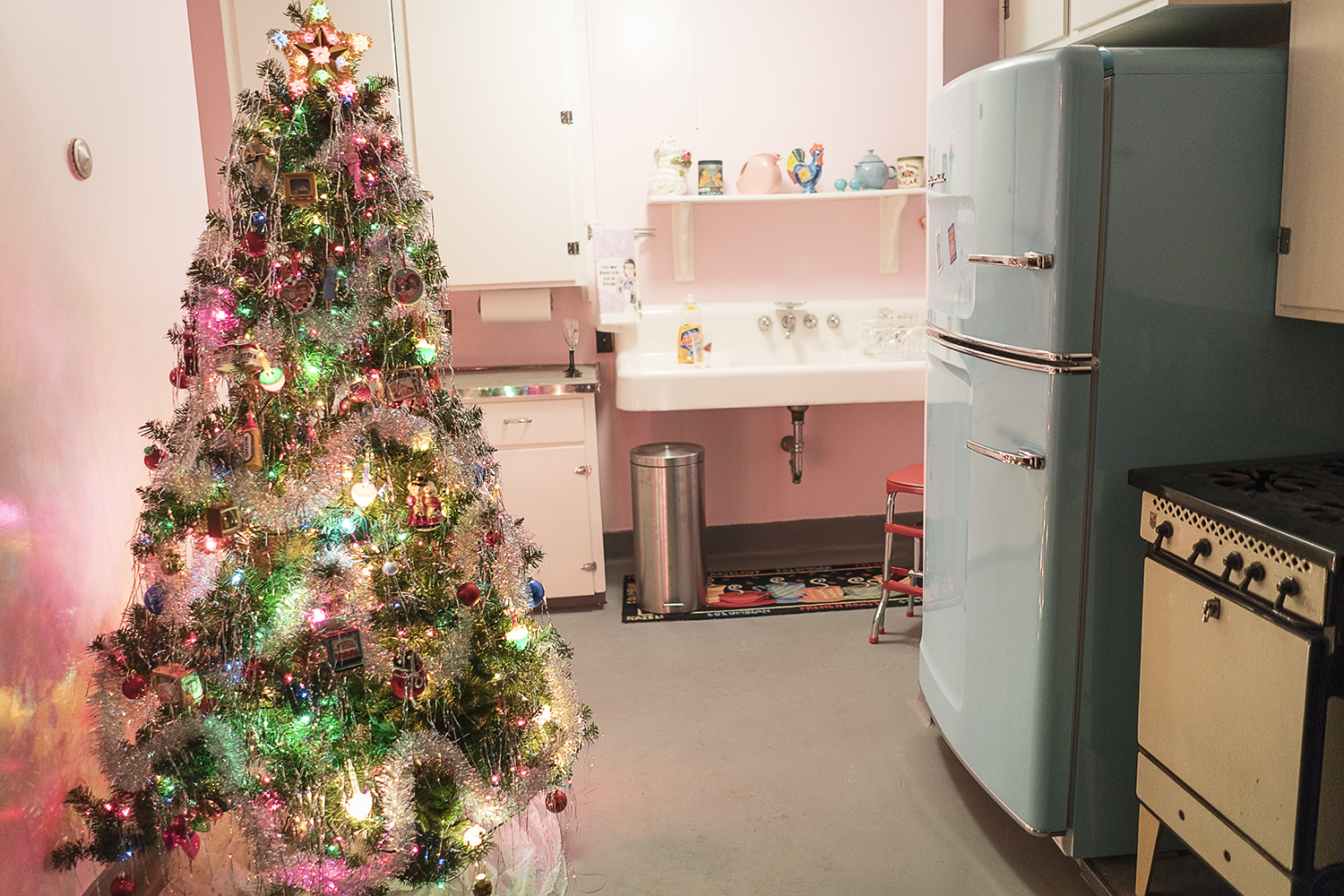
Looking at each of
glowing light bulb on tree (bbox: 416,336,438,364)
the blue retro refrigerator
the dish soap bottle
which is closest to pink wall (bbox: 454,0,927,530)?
the dish soap bottle

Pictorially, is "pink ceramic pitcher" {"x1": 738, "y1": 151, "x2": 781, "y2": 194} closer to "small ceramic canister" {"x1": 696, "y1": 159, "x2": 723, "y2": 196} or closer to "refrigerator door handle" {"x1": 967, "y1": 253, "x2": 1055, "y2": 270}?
"small ceramic canister" {"x1": 696, "y1": 159, "x2": 723, "y2": 196}

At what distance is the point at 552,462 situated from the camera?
3.37 m

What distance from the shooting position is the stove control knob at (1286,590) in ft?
4.52

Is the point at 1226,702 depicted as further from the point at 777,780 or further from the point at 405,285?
the point at 405,285

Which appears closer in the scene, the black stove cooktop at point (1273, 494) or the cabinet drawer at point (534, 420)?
the black stove cooktop at point (1273, 494)

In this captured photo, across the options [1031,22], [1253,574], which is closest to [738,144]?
[1031,22]

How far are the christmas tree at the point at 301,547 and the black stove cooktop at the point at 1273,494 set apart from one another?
117cm

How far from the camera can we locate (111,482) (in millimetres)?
1949

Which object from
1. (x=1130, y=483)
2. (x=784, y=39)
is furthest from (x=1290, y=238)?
(x=784, y=39)

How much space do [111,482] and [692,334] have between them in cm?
208

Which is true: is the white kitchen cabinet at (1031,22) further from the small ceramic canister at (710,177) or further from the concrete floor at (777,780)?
the concrete floor at (777,780)

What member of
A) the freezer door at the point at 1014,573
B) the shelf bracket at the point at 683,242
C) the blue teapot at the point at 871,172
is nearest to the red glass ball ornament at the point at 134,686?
the freezer door at the point at 1014,573

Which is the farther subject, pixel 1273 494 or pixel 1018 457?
pixel 1018 457

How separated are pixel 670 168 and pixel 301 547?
2.30 metres
